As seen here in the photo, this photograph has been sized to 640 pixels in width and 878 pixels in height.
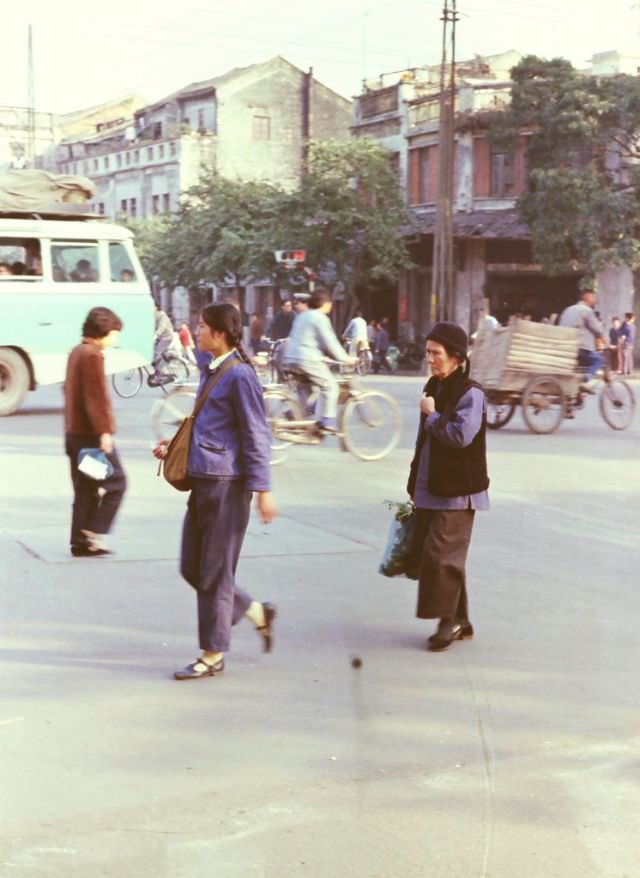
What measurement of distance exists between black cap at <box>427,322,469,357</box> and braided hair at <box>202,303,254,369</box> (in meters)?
0.88

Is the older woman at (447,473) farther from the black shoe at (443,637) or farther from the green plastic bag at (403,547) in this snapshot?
the green plastic bag at (403,547)

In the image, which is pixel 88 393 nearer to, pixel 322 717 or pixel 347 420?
pixel 322 717

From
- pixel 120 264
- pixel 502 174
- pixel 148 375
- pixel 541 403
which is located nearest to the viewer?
pixel 541 403

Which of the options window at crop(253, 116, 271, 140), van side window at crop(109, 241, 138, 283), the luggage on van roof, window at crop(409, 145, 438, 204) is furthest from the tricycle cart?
window at crop(253, 116, 271, 140)

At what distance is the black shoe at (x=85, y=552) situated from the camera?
8.91m

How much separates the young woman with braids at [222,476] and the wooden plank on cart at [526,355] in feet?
37.7

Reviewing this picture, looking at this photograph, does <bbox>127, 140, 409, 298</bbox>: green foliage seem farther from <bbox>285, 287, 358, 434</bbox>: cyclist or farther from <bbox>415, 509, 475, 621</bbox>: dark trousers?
<bbox>415, 509, 475, 621</bbox>: dark trousers

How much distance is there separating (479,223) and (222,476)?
37.5 m

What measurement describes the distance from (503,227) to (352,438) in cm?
2793

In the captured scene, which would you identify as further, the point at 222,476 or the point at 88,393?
the point at 88,393

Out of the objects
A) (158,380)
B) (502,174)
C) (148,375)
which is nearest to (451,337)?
(158,380)

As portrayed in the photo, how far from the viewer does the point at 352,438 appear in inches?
587

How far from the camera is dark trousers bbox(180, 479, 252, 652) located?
5977 millimetres

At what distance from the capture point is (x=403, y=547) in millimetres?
6777
